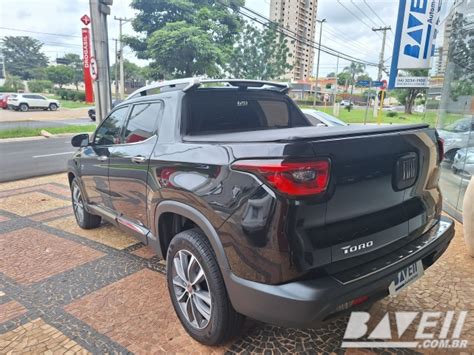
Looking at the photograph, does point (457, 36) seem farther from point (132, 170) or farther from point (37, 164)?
point (37, 164)

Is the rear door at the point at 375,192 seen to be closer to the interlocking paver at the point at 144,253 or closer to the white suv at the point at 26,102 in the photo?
the interlocking paver at the point at 144,253

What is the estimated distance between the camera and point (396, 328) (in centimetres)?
254

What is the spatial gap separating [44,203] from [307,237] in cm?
565

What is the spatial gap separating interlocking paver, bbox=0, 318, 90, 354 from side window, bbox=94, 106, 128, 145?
1796mm

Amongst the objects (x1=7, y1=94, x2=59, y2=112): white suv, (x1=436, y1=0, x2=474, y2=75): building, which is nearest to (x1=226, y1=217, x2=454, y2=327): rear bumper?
(x1=436, y1=0, x2=474, y2=75): building

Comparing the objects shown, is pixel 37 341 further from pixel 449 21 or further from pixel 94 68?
pixel 449 21

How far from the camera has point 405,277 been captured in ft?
6.88

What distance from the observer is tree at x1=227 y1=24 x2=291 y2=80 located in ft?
117

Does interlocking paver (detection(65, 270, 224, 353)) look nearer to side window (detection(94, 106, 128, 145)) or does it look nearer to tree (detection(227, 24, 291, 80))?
side window (detection(94, 106, 128, 145))

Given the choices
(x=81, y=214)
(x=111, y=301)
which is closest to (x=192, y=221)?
(x=111, y=301)

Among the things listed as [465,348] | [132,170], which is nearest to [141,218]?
[132,170]

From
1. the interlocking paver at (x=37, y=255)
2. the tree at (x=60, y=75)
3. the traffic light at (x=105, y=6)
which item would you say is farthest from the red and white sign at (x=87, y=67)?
the tree at (x=60, y=75)

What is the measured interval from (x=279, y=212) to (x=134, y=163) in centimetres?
174

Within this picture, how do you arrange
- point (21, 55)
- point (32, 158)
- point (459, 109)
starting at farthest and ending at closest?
point (21, 55)
point (32, 158)
point (459, 109)
